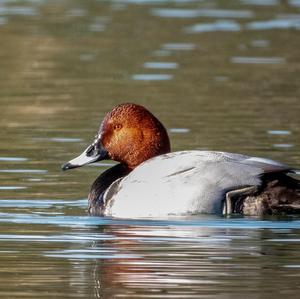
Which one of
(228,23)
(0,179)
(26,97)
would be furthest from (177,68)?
(0,179)

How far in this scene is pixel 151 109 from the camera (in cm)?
1631

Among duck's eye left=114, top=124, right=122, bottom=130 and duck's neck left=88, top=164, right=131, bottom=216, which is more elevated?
duck's eye left=114, top=124, right=122, bottom=130

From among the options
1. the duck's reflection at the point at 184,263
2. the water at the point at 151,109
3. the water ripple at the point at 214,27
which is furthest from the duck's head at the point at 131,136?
the water ripple at the point at 214,27

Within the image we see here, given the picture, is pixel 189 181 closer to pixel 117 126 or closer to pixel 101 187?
pixel 101 187

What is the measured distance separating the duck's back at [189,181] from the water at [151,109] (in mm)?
135

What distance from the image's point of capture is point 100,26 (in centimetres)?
2412

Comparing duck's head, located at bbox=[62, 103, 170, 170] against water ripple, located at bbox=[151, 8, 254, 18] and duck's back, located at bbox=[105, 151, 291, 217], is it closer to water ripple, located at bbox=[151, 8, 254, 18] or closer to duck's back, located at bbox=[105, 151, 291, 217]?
duck's back, located at bbox=[105, 151, 291, 217]

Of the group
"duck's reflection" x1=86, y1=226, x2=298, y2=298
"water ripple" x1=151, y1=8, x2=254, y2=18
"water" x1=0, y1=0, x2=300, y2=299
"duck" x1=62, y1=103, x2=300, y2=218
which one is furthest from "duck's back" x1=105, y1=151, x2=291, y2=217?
"water ripple" x1=151, y1=8, x2=254, y2=18

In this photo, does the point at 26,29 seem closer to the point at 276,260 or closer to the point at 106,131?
the point at 106,131

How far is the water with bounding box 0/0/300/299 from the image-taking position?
8766mm

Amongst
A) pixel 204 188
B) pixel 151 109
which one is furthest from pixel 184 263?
pixel 151 109

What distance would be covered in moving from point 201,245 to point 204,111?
261 inches

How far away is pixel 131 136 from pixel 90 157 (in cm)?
42

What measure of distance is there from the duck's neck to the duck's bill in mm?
182
